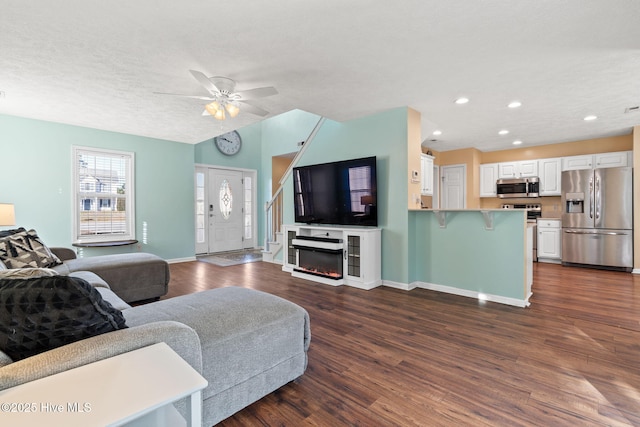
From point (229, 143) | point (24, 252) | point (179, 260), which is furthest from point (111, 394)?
point (229, 143)

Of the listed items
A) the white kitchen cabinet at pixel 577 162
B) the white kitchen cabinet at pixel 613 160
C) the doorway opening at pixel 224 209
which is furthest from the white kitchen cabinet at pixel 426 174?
the doorway opening at pixel 224 209

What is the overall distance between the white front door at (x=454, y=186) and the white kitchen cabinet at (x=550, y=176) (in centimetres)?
142

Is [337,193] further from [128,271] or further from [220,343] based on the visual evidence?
[220,343]

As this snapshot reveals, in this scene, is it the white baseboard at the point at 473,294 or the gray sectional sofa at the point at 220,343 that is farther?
the white baseboard at the point at 473,294

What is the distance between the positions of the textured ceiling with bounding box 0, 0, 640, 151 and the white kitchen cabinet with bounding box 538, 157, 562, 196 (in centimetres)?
186

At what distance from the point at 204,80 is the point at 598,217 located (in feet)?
21.5

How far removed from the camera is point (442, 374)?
2027mm

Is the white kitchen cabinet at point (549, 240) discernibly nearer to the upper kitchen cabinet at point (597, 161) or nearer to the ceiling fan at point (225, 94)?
the upper kitchen cabinet at point (597, 161)

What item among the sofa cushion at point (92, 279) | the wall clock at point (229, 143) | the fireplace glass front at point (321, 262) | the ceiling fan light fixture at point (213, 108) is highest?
the wall clock at point (229, 143)

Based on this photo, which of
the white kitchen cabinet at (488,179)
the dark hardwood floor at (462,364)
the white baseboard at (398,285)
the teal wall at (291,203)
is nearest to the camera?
the dark hardwood floor at (462,364)

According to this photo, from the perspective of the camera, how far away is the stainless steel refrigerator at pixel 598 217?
513cm

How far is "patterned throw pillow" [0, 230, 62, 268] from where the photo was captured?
3027 mm

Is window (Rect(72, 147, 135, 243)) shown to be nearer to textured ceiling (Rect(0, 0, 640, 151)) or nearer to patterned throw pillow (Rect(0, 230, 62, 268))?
textured ceiling (Rect(0, 0, 640, 151))

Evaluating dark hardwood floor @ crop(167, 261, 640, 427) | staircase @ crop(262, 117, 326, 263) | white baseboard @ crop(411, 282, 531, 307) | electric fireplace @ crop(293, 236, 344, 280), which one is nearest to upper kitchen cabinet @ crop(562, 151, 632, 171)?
dark hardwood floor @ crop(167, 261, 640, 427)
